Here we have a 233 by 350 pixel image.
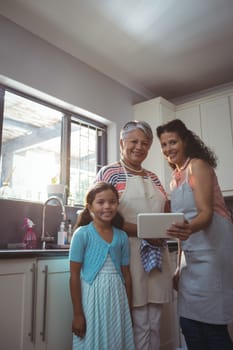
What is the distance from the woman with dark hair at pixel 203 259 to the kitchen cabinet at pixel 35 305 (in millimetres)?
Answer: 545

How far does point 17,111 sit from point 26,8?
0.69 meters

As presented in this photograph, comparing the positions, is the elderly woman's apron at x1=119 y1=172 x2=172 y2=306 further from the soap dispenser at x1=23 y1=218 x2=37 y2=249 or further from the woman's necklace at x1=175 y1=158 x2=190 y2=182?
the soap dispenser at x1=23 y1=218 x2=37 y2=249

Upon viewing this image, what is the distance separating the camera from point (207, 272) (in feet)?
3.91

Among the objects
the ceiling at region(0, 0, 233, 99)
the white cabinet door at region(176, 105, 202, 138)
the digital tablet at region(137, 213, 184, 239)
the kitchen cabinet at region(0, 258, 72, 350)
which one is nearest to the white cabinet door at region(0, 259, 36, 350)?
the kitchen cabinet at region(0, 258, 72, 350)

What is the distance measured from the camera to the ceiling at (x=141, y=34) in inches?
84.8

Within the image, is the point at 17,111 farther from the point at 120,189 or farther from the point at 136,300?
the point at 136,300

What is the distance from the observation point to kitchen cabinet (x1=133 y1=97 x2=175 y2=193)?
2.97 meters

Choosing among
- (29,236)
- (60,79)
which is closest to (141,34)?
(60,79)

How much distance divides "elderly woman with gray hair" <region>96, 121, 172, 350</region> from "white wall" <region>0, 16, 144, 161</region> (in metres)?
1.09

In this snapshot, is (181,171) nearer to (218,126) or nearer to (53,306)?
(53,306)

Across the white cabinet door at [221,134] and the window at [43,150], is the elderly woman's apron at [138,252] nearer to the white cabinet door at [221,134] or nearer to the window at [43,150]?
the window at [43,150]

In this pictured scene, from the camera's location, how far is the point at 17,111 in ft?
8.05

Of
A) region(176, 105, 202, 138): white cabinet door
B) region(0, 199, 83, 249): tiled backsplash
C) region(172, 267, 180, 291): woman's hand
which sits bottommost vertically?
region(172, 267, 180, 291): woman's hand

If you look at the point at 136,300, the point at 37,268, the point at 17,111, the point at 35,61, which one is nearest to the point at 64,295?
the point at 37,268
